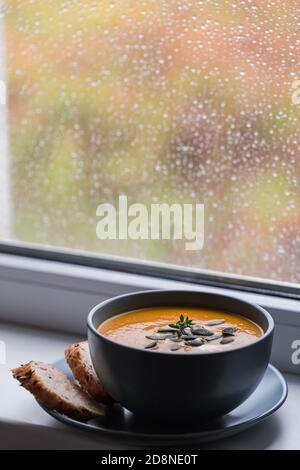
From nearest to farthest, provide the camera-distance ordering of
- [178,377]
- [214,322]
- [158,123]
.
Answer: [178,377] < [214,322] < [158,123]

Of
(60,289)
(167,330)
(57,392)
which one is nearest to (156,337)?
(167,330)

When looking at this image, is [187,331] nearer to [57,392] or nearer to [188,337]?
[188,337]

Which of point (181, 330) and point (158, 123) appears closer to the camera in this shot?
point (181, 330)

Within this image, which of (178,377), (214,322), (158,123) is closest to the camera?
(178,377)

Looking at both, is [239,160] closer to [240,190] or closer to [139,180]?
[240,190]

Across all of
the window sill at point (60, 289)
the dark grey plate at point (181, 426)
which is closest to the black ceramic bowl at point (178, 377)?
the dark grey plate at point (181, 426)

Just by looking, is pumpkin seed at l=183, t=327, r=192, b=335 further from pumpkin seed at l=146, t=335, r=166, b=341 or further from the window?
the window

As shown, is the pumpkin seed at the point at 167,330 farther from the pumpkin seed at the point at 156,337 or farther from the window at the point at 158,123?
the window at the point at 158,123
